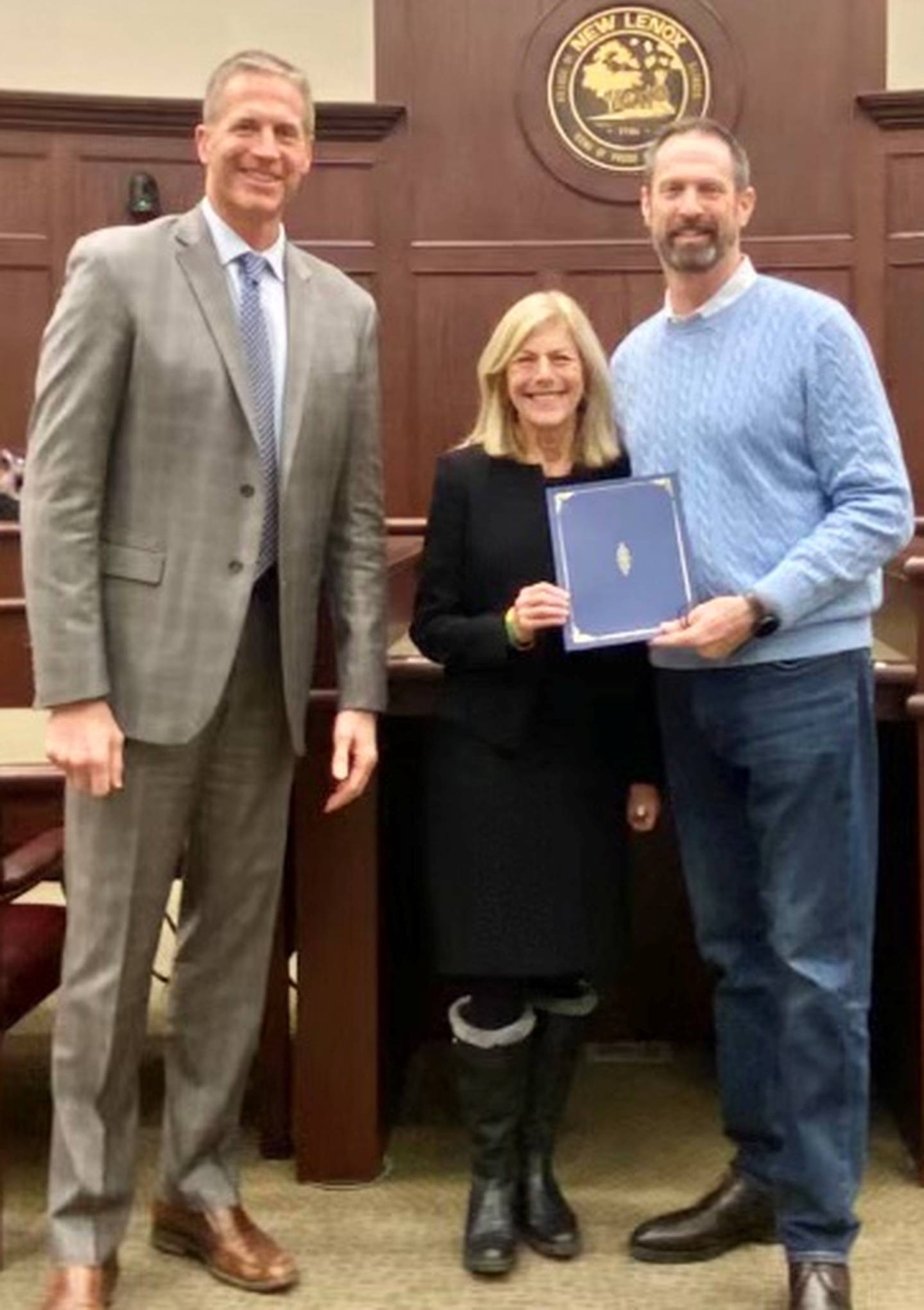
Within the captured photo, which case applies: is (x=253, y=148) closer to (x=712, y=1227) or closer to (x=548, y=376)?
(x=548, y=376)

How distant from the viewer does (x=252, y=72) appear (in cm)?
191

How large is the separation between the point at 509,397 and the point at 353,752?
51 centimetres

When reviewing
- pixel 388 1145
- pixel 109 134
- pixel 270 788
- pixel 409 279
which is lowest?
pixel 388 1145

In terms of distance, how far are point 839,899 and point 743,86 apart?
16.5ft

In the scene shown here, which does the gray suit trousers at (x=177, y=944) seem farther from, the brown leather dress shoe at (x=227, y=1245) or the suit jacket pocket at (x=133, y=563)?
the suit jacket pocket at (x=133, y=563)

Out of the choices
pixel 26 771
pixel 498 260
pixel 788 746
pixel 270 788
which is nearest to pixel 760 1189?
pixel 788 746

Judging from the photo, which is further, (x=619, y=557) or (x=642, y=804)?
(x=642, y=804)

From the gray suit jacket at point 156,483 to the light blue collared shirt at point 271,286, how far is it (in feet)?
0.04

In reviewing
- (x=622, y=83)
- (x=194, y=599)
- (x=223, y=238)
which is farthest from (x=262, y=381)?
(x=622, y=83)

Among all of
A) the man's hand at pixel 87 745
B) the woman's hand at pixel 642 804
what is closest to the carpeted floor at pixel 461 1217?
the woman's hand at pixel 642 804

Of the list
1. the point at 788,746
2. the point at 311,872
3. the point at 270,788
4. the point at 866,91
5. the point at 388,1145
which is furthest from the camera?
the point at 866,91

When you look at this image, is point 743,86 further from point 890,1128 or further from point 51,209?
point 890,1128

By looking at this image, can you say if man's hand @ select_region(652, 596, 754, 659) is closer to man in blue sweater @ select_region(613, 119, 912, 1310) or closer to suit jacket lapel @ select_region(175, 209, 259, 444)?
man in blue sweater @ select_region(613, 119, 912, 1310)

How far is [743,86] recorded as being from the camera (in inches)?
247
